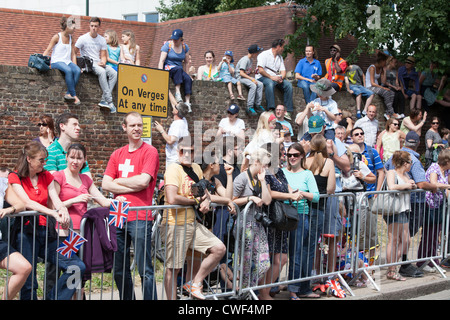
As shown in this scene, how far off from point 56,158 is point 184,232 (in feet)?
Answer: 5.27

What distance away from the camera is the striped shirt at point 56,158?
673 centimetres

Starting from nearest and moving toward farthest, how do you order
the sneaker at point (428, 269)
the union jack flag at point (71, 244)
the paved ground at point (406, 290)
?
the union jack flag at point (71, 244)
the paved ground at point (406, 290)
the sneaker at point (428, 269)

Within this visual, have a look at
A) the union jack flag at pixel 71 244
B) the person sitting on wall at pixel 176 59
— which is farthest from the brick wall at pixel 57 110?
the union jack flag at pixel 71 244

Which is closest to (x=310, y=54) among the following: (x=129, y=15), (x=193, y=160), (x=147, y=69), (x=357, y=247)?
(x=147, y=69)

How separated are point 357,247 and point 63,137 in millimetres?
3886

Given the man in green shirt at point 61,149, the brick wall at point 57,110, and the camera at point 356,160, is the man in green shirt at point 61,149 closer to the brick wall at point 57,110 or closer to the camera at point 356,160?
the camera at point 356,160

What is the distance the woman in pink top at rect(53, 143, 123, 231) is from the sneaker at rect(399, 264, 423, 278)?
4.90 metres

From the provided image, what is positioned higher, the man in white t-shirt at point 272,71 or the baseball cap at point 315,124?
the man in white t-shirt at point 272,71

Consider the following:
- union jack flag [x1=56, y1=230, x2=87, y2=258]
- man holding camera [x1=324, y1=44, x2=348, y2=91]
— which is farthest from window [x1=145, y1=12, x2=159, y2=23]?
union jack flag [x1=56, y1=230, x2=87, y2=258]

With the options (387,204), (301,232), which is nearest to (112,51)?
(387,204)

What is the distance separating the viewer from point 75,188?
20.4 ft

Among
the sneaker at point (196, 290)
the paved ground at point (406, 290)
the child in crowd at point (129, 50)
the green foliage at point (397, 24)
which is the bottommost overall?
the paved ground at point (406, 290)

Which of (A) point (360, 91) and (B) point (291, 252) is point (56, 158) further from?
(A) point (360, 91)

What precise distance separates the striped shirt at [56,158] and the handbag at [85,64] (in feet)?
18.7
